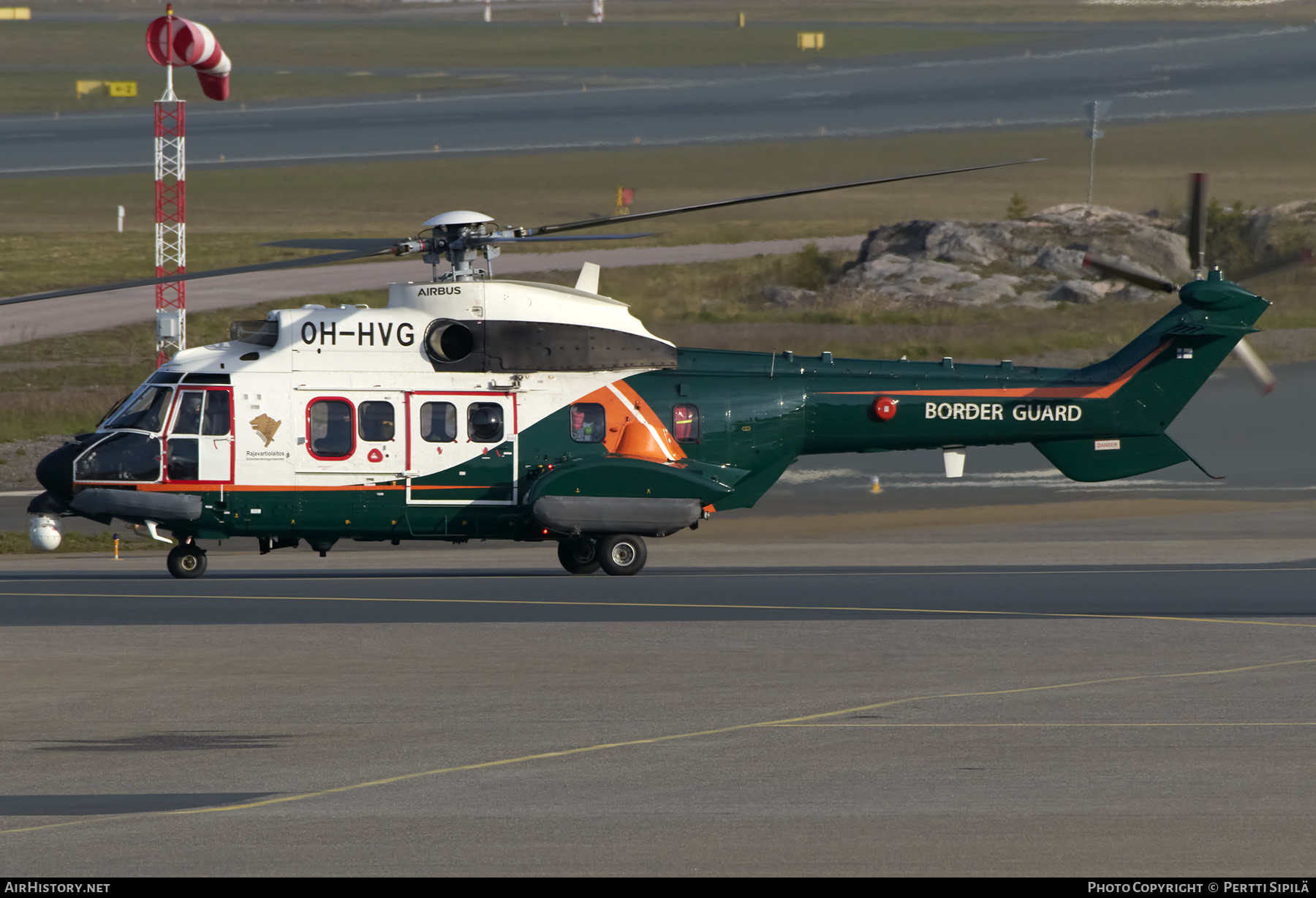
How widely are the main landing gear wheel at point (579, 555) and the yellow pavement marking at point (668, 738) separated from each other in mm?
8622

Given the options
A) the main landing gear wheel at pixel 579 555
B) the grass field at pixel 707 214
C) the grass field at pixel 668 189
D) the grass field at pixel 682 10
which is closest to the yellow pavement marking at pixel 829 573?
the main landing gear wheel at pixel 579 555

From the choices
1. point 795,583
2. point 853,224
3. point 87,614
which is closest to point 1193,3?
point 853,224

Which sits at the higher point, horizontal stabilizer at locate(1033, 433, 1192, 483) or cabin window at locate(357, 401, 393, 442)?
cabin window at locate(357, 401, 393, 442)

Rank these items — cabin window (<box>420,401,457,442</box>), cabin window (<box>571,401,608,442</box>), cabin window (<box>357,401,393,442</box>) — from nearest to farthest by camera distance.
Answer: cabin window (<box>357,401,393,442</box>)
cabin window (<box>420,401,457,442</box>)
cabin window (<box>571,401,608,442</box>)

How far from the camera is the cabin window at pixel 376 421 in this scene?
68.1 ft

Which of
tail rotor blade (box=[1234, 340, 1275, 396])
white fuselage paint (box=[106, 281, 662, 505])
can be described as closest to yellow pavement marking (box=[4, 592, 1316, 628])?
white fuselage paint (box=[106, 281, 662, 505])

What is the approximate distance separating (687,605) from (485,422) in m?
4.20

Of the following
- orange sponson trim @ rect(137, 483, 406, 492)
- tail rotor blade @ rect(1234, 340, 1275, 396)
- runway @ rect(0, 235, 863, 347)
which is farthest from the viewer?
runway @ rect(0, 235, 863, 347)

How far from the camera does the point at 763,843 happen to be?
909 centimetres

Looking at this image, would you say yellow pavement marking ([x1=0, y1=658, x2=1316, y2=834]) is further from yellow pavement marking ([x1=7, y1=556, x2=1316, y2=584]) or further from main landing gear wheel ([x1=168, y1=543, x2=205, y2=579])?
main landing gear wheel ([x1=168, y1=543, x2=205, y2=579])

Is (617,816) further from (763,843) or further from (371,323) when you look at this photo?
(371,323)

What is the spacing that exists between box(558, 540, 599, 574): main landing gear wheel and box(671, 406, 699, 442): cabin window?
1.95m

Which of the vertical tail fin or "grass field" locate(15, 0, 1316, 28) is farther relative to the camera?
"grass field" locate(15, 0, 1316, 28)

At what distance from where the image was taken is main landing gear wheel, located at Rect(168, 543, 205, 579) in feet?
69.1
